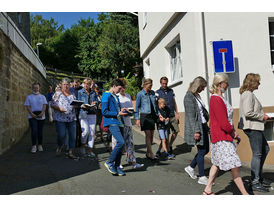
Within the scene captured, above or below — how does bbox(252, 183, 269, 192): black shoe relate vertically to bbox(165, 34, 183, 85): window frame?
below

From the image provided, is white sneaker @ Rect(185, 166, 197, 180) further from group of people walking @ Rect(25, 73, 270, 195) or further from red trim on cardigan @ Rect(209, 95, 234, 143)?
red trim on cardigan @ Rect(209, 95, 234, 143)

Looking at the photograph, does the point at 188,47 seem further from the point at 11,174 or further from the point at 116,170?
the point at 11,174

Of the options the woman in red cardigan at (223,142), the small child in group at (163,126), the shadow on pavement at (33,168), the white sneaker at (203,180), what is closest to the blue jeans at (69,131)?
the shadow on pavement at (33,168)

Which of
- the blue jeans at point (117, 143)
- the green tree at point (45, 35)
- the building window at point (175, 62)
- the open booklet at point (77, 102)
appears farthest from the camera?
the green tree at point (45, 35)

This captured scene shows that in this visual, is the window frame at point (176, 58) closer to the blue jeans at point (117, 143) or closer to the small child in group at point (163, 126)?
the small child in group at point (163, 126)

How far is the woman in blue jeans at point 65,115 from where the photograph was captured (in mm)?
6770

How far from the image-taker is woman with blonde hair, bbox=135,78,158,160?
259 inches

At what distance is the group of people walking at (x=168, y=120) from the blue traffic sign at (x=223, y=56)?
136 cm

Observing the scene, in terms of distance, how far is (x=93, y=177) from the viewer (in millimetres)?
5367

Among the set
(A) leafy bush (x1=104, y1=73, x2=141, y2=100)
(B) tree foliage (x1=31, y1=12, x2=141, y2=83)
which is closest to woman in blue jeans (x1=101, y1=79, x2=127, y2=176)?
(A) leafy bush (x1=104, y1=73, x2=141, y2=100)

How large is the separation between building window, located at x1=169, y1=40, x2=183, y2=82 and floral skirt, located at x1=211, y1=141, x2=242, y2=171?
18.7ft

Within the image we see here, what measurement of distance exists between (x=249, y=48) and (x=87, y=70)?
29.9 m

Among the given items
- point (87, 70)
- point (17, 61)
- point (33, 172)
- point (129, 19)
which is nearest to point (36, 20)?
point (87, 70)

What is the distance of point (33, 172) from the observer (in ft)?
18.7
